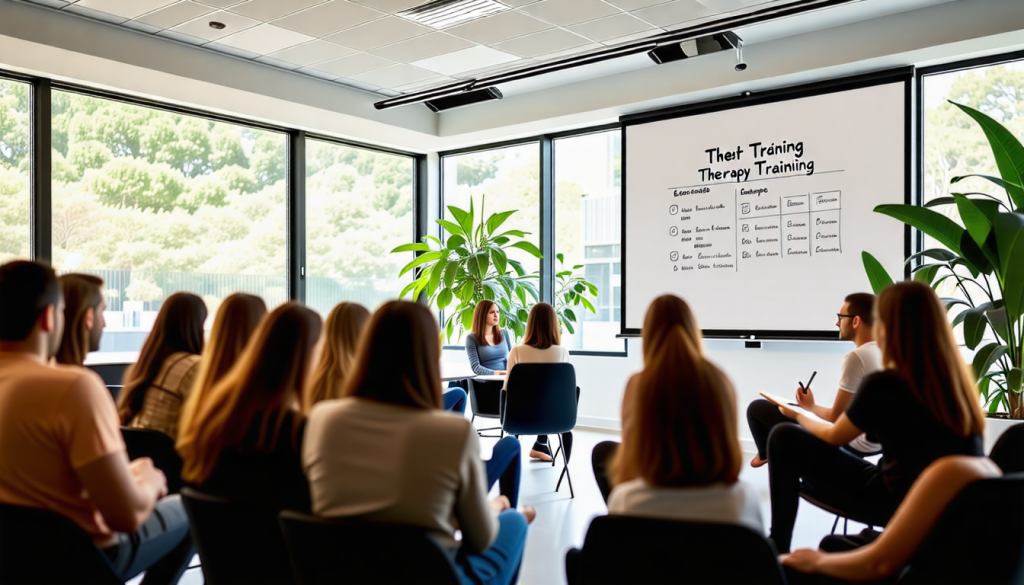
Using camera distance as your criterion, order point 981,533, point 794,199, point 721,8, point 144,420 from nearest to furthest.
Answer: point 981,533 → point 144,420 → point 721,8 → point 794,199

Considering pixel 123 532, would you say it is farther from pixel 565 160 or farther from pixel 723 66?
pixel 565 160

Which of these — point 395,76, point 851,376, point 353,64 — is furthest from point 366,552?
point 395,76

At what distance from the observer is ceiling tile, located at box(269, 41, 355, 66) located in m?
5.70

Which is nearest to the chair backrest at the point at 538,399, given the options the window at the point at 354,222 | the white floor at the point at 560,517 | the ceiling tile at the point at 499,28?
the white floor at the point at 560,517

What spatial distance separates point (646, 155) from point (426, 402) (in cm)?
505

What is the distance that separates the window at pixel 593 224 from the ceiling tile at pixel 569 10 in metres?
1.83

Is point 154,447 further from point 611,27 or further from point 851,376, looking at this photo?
point 611,27

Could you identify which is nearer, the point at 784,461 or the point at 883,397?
the point at 883,397

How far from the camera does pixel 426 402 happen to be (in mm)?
1769

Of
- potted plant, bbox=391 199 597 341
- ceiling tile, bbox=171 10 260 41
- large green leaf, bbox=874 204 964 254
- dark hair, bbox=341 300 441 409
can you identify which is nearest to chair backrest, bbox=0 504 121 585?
dark hair, bbox=341 300 441 409

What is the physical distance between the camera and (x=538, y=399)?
4.39 m

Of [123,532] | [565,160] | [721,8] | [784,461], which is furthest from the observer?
[565,160]

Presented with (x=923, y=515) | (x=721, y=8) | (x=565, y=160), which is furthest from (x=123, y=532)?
(x=565, y=160)

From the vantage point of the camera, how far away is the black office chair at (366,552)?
1520mm
